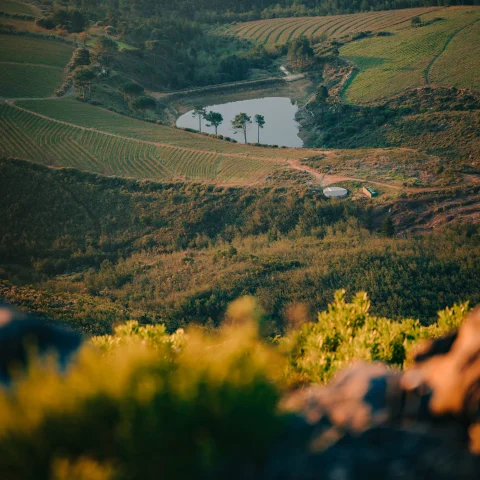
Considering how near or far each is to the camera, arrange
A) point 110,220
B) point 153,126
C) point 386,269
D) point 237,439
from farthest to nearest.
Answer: point 153,126 < point 110,220 < point 386,269 < point 237,439

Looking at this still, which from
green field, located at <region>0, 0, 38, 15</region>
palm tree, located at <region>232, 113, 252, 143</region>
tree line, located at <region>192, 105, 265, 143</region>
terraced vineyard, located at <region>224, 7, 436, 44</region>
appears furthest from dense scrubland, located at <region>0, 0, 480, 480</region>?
palm tree, located at <region>232, 113, 252, 143</region>

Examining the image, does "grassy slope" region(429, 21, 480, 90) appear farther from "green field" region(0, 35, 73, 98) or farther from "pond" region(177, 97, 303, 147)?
"green field" region(0, 35, 73, 98)

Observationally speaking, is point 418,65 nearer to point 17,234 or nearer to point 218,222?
point 218,222

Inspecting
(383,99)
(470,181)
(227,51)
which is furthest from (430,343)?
(227,51)

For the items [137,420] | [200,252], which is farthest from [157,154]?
[137,420]

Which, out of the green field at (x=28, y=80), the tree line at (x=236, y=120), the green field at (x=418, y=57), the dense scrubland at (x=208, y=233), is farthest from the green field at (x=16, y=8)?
the green field at (x=418, y=57)

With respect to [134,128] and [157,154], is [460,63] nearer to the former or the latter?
[134,128]

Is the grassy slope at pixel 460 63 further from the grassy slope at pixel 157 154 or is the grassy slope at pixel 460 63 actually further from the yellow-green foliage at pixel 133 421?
the yellow-green foliage at pixel 133 421
